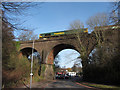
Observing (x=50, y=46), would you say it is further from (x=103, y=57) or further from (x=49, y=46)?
(x=103, y=57)

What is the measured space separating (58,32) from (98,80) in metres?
17.2

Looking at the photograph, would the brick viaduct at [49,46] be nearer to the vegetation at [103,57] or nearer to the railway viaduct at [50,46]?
the railway viaduct at [50,46]

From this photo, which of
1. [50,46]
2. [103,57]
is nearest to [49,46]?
[50,46]

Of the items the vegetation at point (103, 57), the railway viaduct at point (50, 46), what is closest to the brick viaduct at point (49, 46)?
the railway viaduct at point (50, 46)

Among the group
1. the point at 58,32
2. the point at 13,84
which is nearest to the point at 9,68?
the point at 13,84

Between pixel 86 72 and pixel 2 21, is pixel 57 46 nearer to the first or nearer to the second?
pixel 86 72

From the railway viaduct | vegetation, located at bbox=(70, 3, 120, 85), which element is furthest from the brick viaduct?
vegetation, located at bbox=(70, 3, 120, 85)

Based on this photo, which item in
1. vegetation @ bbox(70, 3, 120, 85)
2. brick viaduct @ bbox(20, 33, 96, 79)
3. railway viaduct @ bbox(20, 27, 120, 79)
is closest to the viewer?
vegetation @ bbox(70, 3, 120, 85)

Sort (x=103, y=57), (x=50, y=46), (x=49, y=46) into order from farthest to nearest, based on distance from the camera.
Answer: (x=49, y=46)
(x=50, y=46)
(x=103, y=57)

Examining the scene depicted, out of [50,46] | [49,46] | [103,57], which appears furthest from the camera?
[49,46]

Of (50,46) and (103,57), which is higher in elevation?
(50,46)

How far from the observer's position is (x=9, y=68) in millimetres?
13547

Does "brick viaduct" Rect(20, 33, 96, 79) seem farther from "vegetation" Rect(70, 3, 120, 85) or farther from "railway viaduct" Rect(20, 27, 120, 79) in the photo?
"vegetation" Rect(70, 3, 120, 85)

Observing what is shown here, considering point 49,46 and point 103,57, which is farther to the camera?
point 49,46
